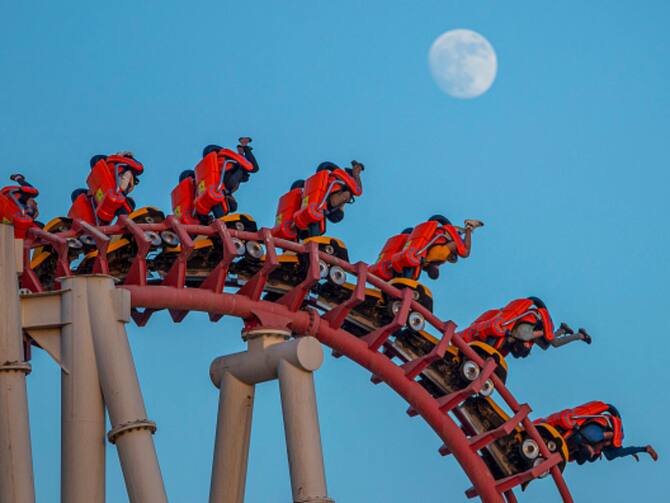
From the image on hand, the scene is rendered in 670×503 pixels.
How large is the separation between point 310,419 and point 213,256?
4.52 m

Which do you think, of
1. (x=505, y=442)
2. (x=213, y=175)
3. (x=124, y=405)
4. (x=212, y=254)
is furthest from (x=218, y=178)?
(x=124, y=405)

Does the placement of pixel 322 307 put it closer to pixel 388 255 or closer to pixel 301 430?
pixel 388 255

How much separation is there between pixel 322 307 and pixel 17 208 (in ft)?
14.0

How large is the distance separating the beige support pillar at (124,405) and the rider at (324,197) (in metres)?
6.26

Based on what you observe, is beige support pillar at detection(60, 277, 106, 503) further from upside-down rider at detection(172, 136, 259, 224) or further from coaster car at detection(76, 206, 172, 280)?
upside-down rider at detection(172, 136, 259, 224)

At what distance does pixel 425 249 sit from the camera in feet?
68.8

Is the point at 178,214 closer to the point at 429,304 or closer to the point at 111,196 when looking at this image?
the point at 111,196

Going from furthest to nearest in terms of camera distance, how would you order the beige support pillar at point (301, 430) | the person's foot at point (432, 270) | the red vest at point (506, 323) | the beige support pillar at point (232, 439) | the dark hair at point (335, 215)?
the red vest at point (506, 323) → the person's foot at point (432, 270) → the dark hair at point (335, 215) → the beige support pillar at point (232, 439) → the beige support pillar at point (301, 430)

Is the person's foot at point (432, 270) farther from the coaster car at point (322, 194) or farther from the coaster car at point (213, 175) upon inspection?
the coaster car at point (213, 175)

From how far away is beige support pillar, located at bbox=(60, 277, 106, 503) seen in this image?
13375 millimetres

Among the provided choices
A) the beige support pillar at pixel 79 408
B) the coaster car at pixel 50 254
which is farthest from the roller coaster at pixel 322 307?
the beige support pillar at pixel 79 408

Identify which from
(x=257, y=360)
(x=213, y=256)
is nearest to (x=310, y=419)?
(x=257, y=360)

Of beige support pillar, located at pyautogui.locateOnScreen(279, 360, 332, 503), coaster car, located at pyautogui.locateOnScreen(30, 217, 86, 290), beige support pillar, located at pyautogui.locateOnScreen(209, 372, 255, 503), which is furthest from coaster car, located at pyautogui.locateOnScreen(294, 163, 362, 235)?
beige support pillar, located at pyautogui.locateOnScreen(279, 360, 332, 503)

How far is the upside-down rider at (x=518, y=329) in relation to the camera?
21688mm
